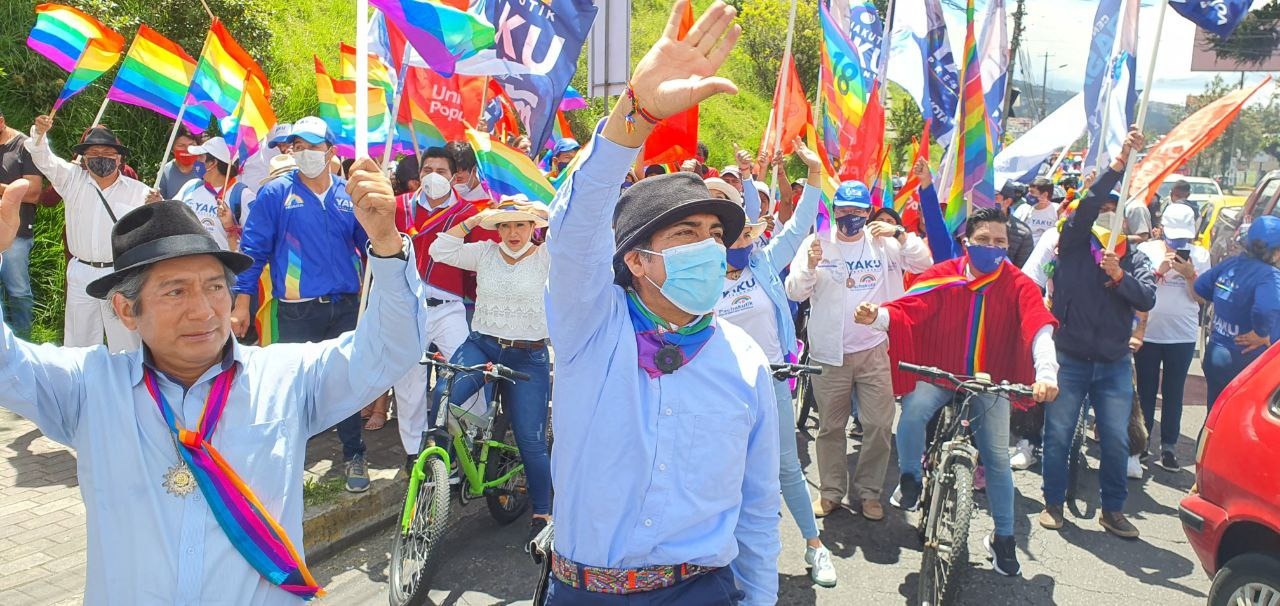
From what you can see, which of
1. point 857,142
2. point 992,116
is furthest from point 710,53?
point 992,116

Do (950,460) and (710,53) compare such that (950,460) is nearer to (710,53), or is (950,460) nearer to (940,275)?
(940,275)

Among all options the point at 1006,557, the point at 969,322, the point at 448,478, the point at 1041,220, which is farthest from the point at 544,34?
the point at 1041,220

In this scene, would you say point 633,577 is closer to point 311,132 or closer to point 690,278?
point 690,278

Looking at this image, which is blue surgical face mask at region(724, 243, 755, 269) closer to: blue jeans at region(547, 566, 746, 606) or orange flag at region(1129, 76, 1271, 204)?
blue jeans at region(547, 566, 746, 606)

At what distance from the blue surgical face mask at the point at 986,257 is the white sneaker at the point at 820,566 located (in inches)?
70.0

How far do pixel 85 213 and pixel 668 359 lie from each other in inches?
211

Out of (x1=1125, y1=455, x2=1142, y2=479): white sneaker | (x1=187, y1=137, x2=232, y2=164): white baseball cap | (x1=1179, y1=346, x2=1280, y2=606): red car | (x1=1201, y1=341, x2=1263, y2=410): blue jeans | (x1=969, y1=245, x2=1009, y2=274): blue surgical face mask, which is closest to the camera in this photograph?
(x1=1179, y1=346, x2=1280, y2=606): red car

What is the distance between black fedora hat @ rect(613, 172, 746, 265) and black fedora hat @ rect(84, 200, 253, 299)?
0.95 m

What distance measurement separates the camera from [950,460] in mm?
4777

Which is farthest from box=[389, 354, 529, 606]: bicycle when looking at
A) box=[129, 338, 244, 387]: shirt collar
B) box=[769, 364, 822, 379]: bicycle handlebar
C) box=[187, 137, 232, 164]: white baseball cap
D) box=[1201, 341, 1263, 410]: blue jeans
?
box=[1201, 341, 1263, 410]: blue jeans

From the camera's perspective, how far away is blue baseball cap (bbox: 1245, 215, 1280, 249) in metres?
6.32

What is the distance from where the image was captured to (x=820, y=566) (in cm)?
491

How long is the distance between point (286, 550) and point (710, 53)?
4.80ft

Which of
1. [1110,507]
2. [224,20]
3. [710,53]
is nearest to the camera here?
[710,53]
